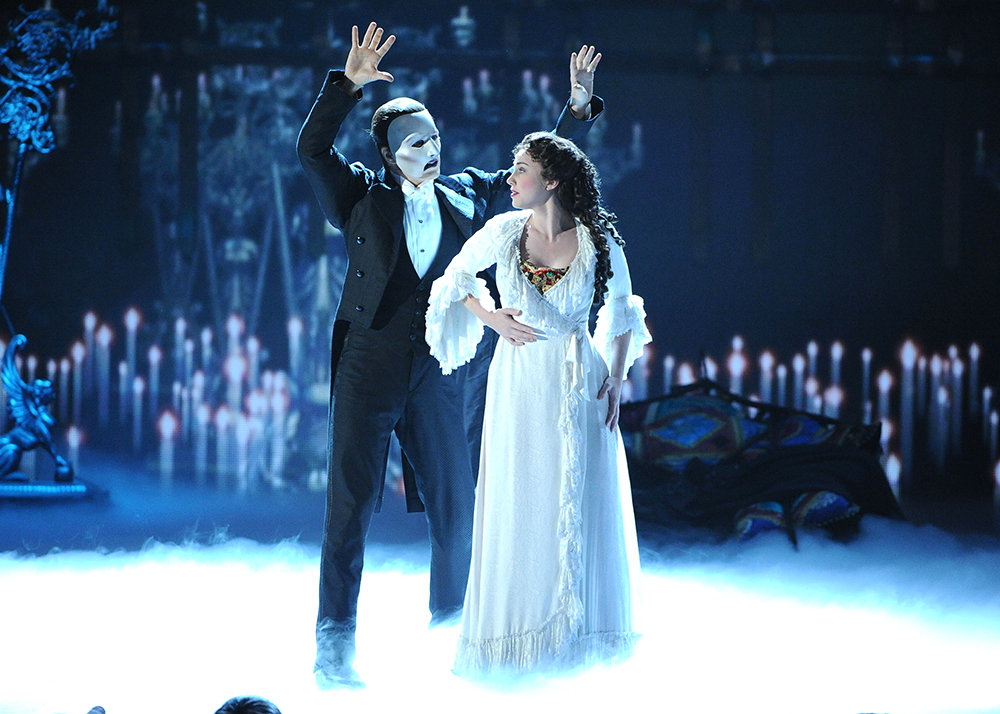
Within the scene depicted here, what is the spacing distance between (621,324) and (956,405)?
369 centimetres

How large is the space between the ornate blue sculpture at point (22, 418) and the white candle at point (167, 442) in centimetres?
49

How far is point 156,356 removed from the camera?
523cm

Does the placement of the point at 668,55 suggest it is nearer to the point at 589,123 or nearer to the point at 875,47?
the point at 875,47

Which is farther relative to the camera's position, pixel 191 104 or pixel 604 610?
pixel 191 104

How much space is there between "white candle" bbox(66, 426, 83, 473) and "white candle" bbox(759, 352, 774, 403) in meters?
3.69

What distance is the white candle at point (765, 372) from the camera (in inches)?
208

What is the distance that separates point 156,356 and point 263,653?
2.94 metres

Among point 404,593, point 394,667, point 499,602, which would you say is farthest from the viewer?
point 404,593

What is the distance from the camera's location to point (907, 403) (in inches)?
211

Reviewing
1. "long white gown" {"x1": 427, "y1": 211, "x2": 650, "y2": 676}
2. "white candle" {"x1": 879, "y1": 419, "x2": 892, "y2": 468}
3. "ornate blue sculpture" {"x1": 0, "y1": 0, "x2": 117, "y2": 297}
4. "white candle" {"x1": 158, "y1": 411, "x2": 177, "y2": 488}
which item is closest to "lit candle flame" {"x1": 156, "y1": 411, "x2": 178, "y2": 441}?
"white candle" {"x1": 158, "y1": 411, "x2": 177, "y2": 488}

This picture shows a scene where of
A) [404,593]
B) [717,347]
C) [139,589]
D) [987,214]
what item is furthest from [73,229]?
[987,214]

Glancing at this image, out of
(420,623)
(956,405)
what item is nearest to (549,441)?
(420,623)

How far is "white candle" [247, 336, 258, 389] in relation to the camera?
5266 millimetres

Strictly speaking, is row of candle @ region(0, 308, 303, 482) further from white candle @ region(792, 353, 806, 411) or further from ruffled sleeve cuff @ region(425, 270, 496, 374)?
ruffled sleeve cuff @ region(425, 270, 496, 374)
